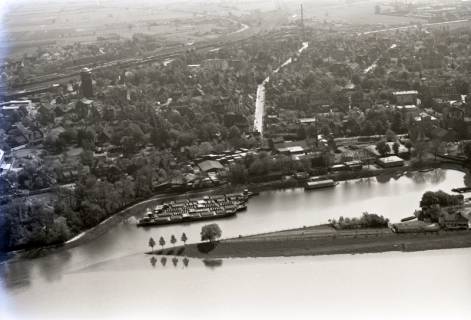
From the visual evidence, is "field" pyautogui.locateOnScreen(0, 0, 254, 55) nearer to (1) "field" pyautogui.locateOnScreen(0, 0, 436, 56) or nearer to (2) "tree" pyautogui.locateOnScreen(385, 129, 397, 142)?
(1) "field" pyautogui.locateOnScreen(0, 0, 436, 56)

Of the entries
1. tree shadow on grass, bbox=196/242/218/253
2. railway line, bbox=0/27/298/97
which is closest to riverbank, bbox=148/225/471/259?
tree shadow on grass, bbox=196/242/218/253

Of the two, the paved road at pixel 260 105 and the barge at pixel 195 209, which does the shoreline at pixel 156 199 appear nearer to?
the barge at pixel 195 209

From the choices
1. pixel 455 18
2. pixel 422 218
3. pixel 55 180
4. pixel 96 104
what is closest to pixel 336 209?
pixel 422 218

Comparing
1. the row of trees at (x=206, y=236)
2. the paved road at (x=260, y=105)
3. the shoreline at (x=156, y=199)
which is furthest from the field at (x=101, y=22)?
the row of trees at (x=206, y=236)

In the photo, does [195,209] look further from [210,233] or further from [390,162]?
[390,162]

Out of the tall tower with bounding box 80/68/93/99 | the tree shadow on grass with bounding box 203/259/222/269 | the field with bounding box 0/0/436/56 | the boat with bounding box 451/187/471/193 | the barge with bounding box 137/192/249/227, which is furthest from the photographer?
the field with bounding box 0/0/436/56

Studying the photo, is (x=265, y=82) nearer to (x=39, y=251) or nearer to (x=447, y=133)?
(x=447, y=133)
